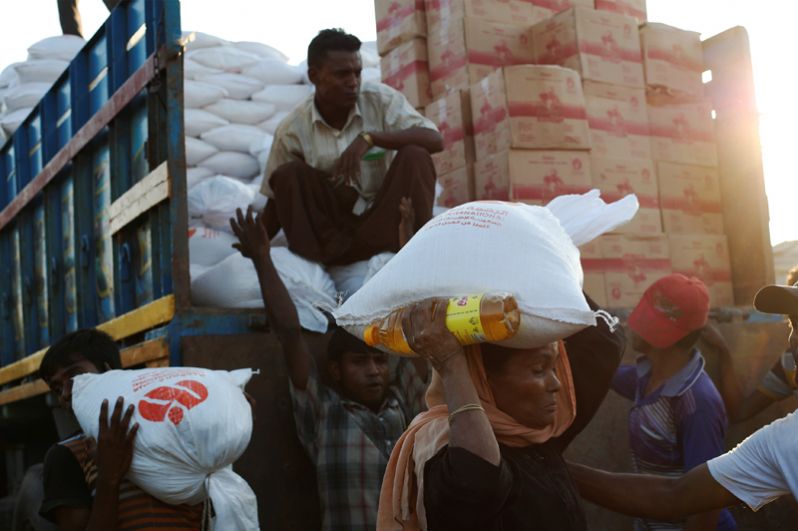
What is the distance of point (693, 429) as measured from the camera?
10.2 ft

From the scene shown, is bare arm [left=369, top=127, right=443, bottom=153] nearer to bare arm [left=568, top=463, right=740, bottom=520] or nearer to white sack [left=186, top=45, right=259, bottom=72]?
bare arm [left=568, top=463, right=740, bottom=520]

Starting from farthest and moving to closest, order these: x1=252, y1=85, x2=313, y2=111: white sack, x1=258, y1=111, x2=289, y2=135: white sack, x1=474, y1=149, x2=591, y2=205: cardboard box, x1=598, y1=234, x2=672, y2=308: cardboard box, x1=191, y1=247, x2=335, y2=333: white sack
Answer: x1=252, y1=85, x2=313, y2=111: white sack → x1=258, y1=111, x2=289, y2=135: white sack → x1=598, y1=234, x2=672, y2=308: cardboard box → x1=474, y1=149, x2=591, y2=205: cardboard box → x1=191, y1=247, x2=335, y2=333: white sack

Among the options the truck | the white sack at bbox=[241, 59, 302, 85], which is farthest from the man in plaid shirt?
the white sack at bbox=[241, 59, 302, 85]

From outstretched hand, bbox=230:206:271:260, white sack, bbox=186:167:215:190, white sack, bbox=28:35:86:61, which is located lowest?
outstretched hand, bbox=230:206:271:260

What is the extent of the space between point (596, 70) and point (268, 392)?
7.19 feet

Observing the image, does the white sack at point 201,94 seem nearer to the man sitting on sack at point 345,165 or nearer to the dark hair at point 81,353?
the man sitting on sack at point 345,165


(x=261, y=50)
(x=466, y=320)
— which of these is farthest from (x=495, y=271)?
(x=261, y=50)

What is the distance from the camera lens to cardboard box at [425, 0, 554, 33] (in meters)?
4.54

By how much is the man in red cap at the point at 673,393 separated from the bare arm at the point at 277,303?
1.15m

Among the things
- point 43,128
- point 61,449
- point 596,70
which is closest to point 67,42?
point 43,128

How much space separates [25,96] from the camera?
700 centimetres

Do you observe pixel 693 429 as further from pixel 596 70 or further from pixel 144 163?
pixel 144 163

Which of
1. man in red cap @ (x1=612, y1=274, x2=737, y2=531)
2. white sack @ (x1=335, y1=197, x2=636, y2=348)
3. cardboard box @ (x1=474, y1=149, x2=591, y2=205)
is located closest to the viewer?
white sack @ (x1=335, y1=197, x2=636, y2=348)

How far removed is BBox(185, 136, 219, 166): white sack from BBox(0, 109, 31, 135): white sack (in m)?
1.49
